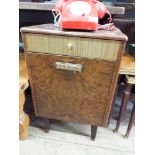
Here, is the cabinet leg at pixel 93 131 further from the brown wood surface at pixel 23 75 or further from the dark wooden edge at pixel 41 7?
the dark wooden edge at pixel 41 7

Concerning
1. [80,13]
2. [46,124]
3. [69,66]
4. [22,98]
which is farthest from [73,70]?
[46,124]

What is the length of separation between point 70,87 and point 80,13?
1.18ft

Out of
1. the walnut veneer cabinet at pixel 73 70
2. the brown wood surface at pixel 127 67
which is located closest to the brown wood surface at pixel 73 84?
the walnut veneer cabinet at pixel 73 70

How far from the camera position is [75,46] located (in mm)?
840

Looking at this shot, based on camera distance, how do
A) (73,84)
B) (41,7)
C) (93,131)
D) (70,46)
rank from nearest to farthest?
(70,46), (73,84), (41,7), (93,131)

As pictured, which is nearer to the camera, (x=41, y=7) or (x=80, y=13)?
(x=80, y=13)

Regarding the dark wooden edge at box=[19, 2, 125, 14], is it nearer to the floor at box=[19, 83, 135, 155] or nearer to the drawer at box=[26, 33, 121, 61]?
the drawer at box=[26, 33, 121, 61]

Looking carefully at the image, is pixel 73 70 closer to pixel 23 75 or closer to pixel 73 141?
pixel 23 75

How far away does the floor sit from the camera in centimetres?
111

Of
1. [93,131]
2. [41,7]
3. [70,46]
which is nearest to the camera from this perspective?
[70,46]

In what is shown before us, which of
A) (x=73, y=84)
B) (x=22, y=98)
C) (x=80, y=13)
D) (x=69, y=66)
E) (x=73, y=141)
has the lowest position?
(x=73, y=141)

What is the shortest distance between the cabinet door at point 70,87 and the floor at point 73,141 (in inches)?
7.0
